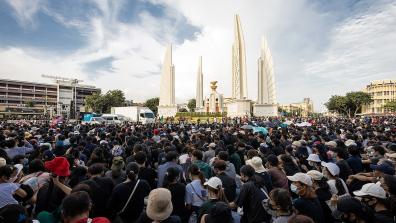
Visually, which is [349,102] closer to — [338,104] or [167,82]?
[338,104]

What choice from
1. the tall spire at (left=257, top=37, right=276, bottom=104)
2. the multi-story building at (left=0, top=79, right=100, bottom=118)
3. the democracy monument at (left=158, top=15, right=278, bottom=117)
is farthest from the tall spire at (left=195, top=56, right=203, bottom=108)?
the multi-story building at (left=0, top=79, right=100, bottom=118)

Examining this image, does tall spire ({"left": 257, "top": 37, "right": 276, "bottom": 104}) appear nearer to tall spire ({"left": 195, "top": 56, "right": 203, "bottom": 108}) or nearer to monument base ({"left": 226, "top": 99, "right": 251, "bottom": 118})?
monument base ({"left": 226, "top": 99, "right": 251, "bottom": 118})

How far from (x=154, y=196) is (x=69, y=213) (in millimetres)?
909

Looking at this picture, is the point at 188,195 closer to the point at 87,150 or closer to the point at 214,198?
the point at 214,198

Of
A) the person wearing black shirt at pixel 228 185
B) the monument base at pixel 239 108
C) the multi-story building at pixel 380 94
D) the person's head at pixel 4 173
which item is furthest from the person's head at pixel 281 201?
the multi-story building at pixel 380 94

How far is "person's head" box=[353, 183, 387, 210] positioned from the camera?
133 inches

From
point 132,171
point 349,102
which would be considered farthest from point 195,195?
point 349,102

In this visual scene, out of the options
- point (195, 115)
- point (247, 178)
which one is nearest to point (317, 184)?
point (247, 178)

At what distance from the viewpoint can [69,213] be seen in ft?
9.22

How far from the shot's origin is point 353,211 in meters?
3.02

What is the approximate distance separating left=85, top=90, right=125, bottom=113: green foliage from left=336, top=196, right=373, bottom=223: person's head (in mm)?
83304

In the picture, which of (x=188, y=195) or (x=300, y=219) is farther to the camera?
(x=188, y=195)

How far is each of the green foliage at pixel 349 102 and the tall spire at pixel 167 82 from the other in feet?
175

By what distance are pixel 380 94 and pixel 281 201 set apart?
129 m
